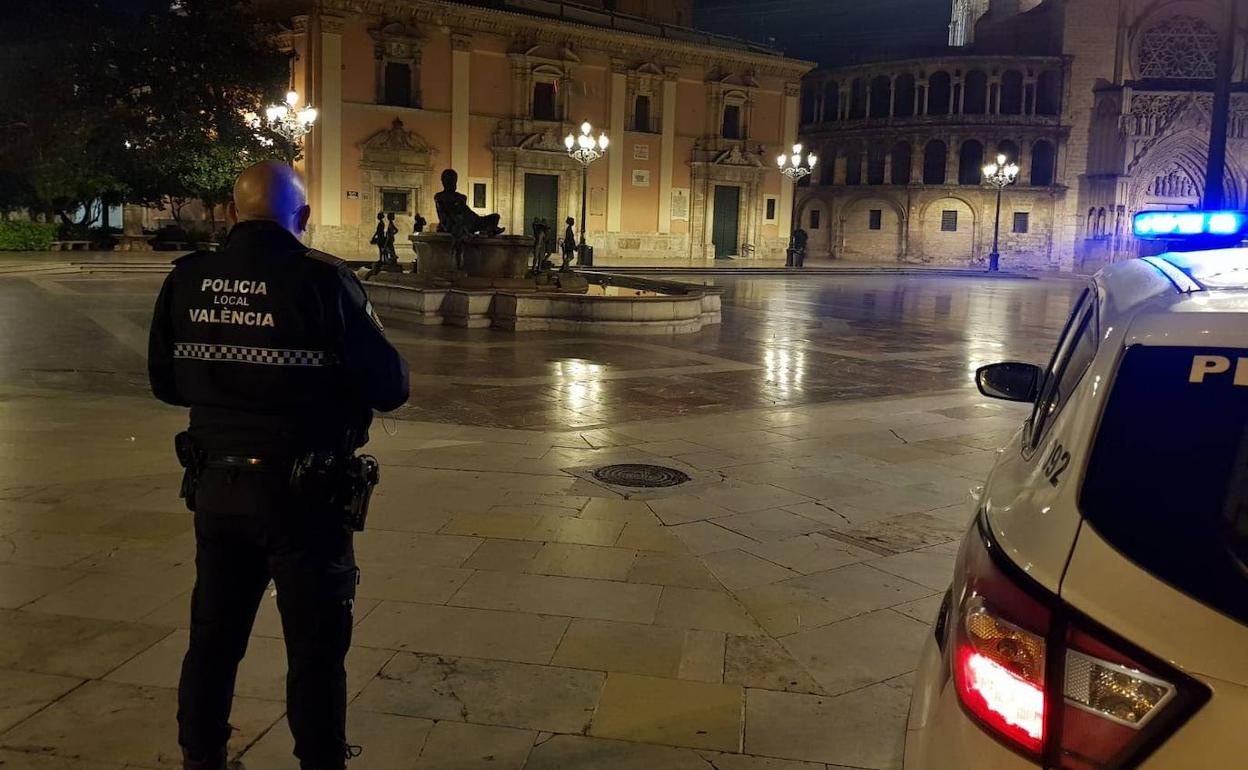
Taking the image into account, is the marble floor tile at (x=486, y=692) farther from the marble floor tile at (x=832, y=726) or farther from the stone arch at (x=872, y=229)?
the stone arch at (x=872, y=229)

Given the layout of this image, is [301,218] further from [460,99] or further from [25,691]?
[460,99]

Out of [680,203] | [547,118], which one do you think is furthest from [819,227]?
[547,118]

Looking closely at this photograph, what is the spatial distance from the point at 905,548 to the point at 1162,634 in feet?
13.8

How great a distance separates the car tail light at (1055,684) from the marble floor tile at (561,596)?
111 inches

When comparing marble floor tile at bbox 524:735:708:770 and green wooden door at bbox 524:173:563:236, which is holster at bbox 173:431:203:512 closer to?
marble floor tile at bbox 524:735:708:770

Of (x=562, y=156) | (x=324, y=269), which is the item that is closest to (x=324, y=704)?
(x=324, y=269)

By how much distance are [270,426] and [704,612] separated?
2.51m

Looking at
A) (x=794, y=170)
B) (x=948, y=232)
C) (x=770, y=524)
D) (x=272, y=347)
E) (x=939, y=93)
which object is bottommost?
(x=770, y=524)

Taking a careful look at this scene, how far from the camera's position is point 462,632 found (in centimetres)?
435

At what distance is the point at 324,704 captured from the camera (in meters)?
2.86

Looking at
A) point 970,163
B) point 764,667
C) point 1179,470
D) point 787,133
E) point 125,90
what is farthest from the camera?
point 970,163

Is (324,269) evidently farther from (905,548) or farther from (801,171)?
(801,171)

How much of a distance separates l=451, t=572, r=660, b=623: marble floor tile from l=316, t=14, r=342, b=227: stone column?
32.9 m

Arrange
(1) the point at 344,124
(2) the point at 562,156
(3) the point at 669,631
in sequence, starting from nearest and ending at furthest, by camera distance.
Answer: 1. (3) the point at 669,631
2. (1) the point at 344,124
3. (2) the point at 562,156
